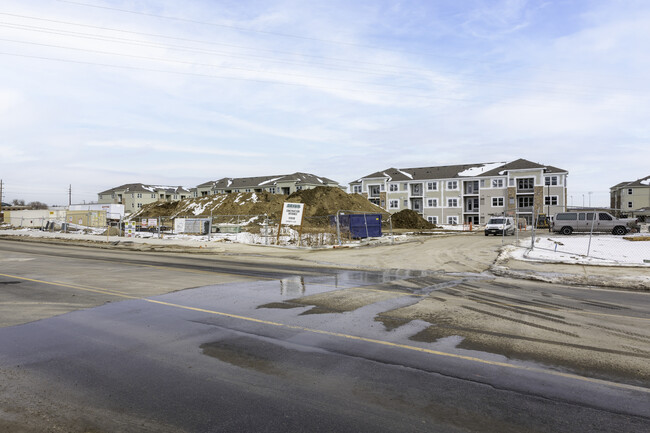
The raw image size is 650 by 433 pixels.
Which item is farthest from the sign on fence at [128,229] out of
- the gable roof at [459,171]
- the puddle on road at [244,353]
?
the gable roof at [459,171]

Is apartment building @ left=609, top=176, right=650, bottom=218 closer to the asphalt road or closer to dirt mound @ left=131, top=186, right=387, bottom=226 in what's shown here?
dirt mound @ left=131, top=186, right=387, bottom=226

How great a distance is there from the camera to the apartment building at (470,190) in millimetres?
65812

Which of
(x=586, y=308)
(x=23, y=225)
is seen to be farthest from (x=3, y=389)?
(x=23, y=225)

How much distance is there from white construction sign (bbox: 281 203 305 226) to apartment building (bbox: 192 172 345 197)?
227 ft

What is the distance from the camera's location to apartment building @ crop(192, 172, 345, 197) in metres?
98.4

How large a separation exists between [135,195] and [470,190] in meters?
91.9

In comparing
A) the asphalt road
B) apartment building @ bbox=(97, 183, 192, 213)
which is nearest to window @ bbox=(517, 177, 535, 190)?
the asphalt road

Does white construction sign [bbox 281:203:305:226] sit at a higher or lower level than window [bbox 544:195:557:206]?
lower

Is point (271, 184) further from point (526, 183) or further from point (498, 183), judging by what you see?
point (526, 183)

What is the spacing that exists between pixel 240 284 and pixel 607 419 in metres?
9.20

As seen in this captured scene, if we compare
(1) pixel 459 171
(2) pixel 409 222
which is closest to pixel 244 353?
(2) pixel 409 222

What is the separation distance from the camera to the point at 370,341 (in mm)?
6176

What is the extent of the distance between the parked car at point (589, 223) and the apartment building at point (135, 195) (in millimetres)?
104098

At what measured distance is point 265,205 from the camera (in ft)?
218
